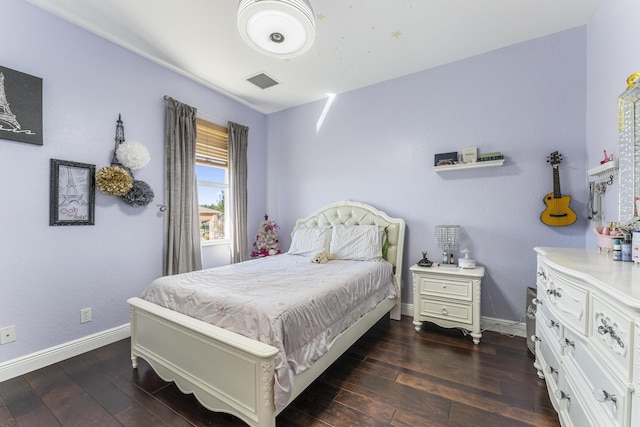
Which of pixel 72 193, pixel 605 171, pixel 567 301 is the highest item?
pixel 605 171

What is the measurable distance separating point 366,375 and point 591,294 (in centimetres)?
148

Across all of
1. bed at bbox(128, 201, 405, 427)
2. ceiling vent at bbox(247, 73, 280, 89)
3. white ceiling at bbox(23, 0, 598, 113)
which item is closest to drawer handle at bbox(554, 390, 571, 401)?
bed at bbox(128, 201, 405, 427)

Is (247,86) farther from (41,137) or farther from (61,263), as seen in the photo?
(61,263)

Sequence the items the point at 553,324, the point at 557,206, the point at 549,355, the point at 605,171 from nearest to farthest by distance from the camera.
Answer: the point at 553,324, the point at 549,355, the point at 605,171, the point at 557,206

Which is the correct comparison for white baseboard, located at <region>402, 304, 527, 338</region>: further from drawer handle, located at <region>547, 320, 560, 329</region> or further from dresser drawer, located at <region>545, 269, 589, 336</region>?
dresser drawer, located at <region>545, 269, 589, 336</region>

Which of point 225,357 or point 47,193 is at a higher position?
point 47,193

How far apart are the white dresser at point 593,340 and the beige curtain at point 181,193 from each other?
324 cm

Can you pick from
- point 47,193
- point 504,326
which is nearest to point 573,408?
point 504,326

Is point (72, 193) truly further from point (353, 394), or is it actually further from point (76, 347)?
point (353, 394)

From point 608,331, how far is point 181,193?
341 centimetres

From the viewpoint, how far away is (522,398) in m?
1.71

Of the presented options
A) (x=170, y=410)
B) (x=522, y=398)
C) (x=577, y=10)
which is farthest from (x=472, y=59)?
(x=170, y=410)

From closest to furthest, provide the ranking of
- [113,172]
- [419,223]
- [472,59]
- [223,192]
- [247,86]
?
[113,172] < [472,59] < [419,223] < [247,86] < [223,192]

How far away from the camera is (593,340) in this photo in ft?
3.38
